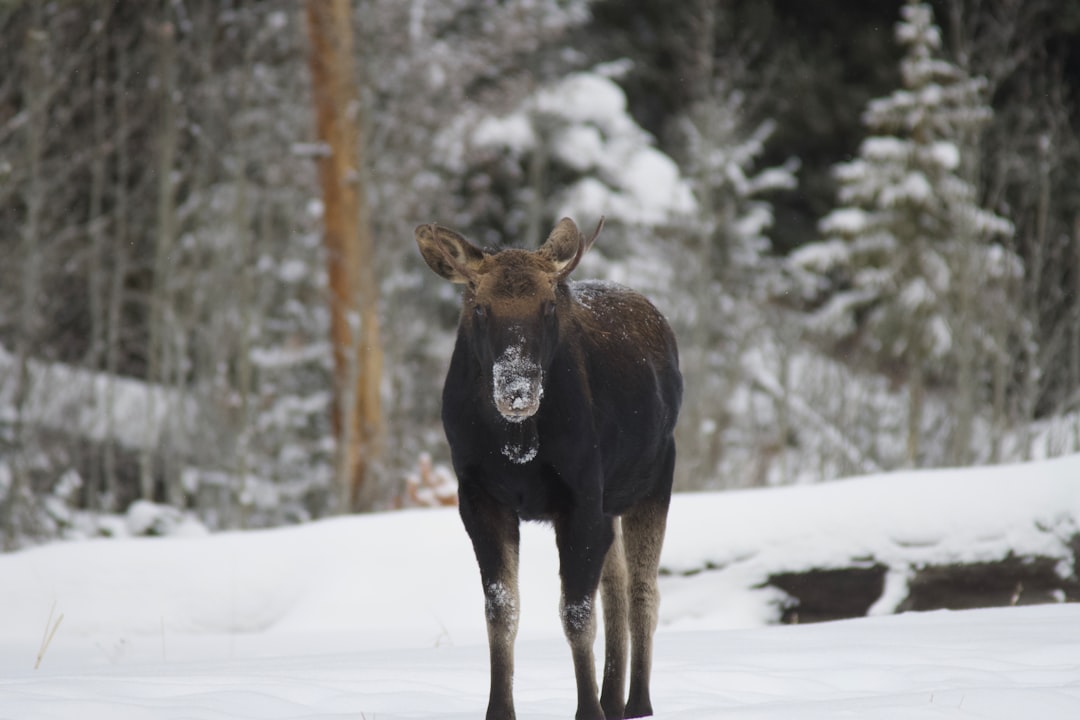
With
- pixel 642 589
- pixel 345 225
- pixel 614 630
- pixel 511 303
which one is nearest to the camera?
pixel 511 303

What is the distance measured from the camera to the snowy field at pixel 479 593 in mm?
6211

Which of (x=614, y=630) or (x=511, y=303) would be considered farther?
(x=614, y=630)

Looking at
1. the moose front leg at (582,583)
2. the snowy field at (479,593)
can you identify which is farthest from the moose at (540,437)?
the snowy field at (479,593)

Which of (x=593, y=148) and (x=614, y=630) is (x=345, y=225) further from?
(x=614, y=630)

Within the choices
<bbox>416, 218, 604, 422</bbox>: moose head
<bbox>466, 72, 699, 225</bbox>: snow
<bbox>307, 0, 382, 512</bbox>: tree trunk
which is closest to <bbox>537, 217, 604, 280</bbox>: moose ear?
<bbox>416, 218, 604, 422</bbox>: moose head

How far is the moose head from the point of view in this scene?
407cm

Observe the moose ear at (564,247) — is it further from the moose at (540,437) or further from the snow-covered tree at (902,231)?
the snow-covered tree at (902,231)

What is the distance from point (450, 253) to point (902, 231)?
64.9 feet

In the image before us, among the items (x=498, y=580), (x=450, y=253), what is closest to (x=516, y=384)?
(x=450, y=253)

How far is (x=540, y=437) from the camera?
439cm

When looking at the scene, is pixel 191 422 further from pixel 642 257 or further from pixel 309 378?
pixel 642 257

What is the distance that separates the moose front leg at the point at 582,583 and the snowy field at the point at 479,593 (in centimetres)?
127

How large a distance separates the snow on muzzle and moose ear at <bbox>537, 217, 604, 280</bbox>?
52 centimetres

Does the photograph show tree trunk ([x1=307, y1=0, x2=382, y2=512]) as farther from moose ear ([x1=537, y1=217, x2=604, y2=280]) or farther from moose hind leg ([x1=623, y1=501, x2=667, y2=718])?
moose ear ([x1=537, y1=217, x2=604, y2=280])
